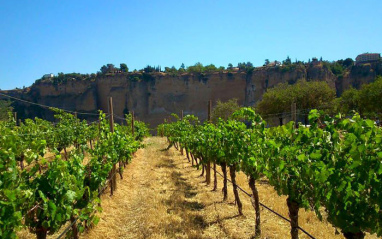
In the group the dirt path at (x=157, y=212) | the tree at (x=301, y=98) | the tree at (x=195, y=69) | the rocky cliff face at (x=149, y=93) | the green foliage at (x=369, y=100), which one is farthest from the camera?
the tree at (x=195, y=69)

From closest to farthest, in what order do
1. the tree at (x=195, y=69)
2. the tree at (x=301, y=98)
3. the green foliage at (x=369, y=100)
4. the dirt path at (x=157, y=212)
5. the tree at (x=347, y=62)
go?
1. the dirt path at (x=157, y=212)
2. the green foliage at (x=369, y=100)
3. the tree at (x=301, y=98)
4. the tree at (x=195, y=69)
5. the tree at (x=347, y=62)

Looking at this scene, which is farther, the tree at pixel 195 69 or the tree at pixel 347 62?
the tree at pixel 347 62

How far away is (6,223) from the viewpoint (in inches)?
112

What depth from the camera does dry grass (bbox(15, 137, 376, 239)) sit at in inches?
216

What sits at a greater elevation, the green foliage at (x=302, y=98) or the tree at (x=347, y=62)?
the tree at (x=347, y=62)

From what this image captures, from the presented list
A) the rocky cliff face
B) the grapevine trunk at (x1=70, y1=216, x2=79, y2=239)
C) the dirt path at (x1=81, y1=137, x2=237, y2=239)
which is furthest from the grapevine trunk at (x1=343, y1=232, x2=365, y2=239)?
the rocky cliff face

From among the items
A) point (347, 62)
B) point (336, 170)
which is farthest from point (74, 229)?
point (347, 62)

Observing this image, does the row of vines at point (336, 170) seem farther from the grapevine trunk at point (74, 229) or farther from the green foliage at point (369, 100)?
the green foliage at point (369, 100)

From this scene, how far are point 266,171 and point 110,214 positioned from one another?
4.28 m

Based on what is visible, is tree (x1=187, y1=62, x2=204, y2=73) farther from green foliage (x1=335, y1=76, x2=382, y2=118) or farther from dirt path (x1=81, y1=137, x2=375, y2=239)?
dirt path (x1=81, y1=137, x2=375, y2=239)

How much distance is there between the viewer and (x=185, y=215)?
6500 mm

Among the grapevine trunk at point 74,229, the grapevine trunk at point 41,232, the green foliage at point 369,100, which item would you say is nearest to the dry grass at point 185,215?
the grapevine trunk at point 74,229

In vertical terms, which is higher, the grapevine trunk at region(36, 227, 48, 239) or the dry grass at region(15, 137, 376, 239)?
the grapevine trunk at region(36, 227, 48, 239)

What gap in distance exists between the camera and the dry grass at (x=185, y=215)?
5477 mm
